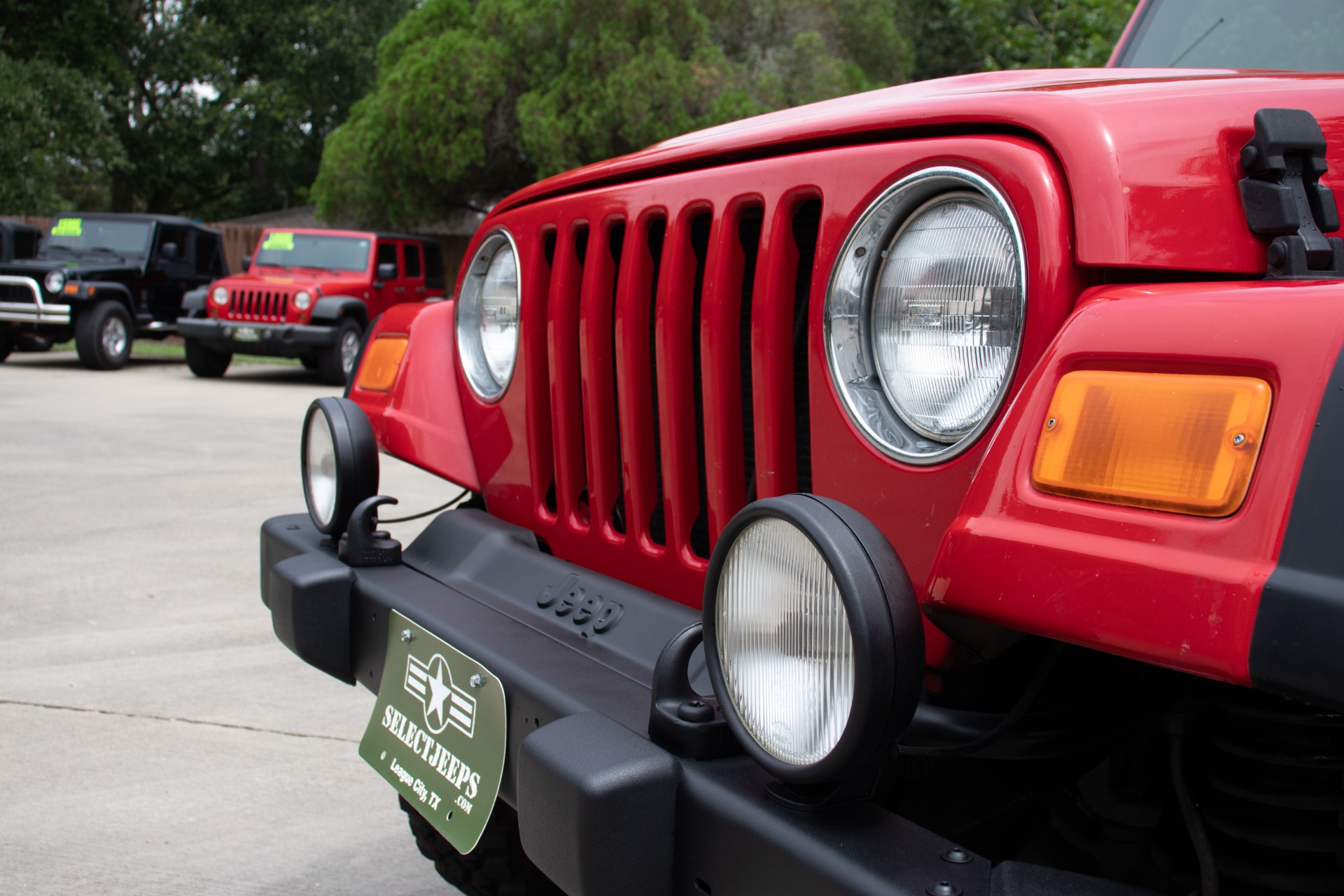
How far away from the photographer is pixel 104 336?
1388 cm

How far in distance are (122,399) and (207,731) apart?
876cm

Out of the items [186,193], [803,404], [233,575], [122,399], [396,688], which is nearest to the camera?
[803,404]

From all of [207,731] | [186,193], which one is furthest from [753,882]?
[186,193]

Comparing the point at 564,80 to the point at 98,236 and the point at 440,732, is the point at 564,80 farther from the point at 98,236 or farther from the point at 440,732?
the point at 440,732

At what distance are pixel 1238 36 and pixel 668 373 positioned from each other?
5.10 feet

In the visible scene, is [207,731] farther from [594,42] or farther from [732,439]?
[594,42]

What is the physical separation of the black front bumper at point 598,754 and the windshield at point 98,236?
14.9 m

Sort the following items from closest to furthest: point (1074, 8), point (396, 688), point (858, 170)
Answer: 1. point (858, 170)
2. point (396, 688)
3. point (1074, 8)

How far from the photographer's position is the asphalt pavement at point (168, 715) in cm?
248

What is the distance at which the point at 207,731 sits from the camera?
10.3 ft

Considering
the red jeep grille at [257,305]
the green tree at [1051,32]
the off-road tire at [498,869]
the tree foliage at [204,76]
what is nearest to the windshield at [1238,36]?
the off-road tire at [498,869]

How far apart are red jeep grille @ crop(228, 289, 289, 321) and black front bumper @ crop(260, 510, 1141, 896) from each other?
11.9 metres

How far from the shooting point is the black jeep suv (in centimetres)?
1377

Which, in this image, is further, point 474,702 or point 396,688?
point 396,688
